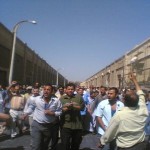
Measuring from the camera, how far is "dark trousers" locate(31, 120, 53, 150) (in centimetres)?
730

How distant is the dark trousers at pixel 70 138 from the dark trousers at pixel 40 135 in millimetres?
321

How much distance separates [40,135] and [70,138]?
98 cm

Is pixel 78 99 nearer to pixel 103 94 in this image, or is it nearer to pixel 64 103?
pixel 64 103

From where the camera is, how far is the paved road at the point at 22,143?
10.1 m

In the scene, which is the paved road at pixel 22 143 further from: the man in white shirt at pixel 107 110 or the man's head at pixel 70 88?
the man in white shirt at pixel 107 110

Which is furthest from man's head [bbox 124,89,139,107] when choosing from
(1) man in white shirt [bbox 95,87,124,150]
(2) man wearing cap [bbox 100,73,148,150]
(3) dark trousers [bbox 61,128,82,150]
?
(3) dark trousers [bbox 61,128,82,150]

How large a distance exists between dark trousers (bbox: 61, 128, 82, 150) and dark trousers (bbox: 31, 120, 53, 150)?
32cm

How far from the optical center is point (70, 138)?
8.19 meters

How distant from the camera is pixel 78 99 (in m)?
7.96

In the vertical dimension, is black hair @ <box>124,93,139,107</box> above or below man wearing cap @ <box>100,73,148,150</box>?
above

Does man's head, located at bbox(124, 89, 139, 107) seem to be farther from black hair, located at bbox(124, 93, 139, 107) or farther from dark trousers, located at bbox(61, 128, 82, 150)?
dark trousers, located at bbox(61, 128, 82, 150)

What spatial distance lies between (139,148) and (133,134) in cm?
21

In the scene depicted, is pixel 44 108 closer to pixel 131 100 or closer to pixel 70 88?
pixel 70 88

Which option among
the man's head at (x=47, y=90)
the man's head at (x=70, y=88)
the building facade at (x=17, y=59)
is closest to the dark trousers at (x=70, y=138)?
the man's head at (x=70, y=88)
